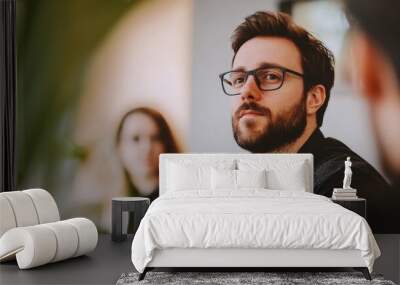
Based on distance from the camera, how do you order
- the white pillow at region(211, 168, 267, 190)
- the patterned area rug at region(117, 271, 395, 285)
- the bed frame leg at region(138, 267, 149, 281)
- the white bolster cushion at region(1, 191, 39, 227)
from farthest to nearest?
the white pillow at region(211, 168, 267, 190)
the white bolster cushion at region(1, 191, 39, 227)
the bed frame leg at region(138, 267, 149, 281)
the patterned area rug at region(117, 271, 395, 285)

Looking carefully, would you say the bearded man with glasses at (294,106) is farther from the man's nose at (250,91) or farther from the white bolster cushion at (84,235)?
the white bolster cushion at (84,235)

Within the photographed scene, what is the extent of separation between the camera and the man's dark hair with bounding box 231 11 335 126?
25.1ft

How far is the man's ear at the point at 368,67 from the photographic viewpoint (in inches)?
301

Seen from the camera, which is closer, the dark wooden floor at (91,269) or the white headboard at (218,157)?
the dark wooden floor at (91,269)

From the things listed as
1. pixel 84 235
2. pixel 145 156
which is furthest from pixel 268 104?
pixel 84 235

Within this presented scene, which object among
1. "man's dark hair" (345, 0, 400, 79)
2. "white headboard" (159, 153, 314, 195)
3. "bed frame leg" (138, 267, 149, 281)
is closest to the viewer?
"bed frame leg" (138, 267, 149, 281)

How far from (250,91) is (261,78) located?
0.66 ft

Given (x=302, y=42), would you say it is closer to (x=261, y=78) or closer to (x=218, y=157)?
(x=261, y=78)

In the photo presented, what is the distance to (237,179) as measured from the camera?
22.5 feet

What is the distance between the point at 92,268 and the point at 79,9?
350 cm

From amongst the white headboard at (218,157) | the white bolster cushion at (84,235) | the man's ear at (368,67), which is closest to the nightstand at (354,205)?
the white headboard at (218,157)

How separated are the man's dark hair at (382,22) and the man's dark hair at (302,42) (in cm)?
54

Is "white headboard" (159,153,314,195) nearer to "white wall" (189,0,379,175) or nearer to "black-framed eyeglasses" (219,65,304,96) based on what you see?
"white wall" (189,0,379,175)

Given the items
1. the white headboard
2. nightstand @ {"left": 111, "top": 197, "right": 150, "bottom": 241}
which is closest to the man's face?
the white headboard
